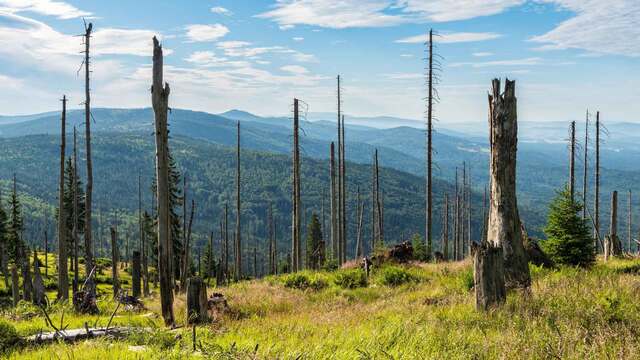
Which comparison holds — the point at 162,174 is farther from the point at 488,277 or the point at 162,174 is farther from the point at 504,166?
the point at 504,166

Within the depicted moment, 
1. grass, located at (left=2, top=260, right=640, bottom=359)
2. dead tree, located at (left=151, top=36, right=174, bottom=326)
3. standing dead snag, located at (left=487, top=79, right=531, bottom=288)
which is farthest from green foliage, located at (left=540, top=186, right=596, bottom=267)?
dead tree, located at (left=151, top=36, right=174, bottom=326)

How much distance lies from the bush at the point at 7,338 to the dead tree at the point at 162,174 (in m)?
3.37

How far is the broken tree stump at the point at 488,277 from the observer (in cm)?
858

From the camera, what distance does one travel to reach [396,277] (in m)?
16.8

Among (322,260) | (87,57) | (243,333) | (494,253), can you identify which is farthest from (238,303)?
(87,57)

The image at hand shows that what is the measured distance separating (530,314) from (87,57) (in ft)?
71.8

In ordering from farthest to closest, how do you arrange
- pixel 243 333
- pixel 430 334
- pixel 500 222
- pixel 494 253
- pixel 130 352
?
pixel 500 222
pixel 494 253
pixel 243 333
pixel 430 334
pixel 130 352

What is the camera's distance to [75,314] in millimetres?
12875

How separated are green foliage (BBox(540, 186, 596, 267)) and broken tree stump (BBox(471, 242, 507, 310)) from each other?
960 centimetres

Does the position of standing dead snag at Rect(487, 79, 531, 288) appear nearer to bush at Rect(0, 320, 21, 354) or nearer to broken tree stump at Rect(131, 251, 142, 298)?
bush at Rect(0, 320, 21, 354)

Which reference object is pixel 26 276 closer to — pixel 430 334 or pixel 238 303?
pixel 238 303

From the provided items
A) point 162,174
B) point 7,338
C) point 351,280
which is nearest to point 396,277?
point 351,280

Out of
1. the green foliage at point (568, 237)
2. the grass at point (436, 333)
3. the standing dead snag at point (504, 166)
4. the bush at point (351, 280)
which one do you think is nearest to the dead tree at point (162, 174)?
the grass at point (436, 333)

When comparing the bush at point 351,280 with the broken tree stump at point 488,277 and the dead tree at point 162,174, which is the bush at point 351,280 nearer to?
the dead tree at point 162,174
